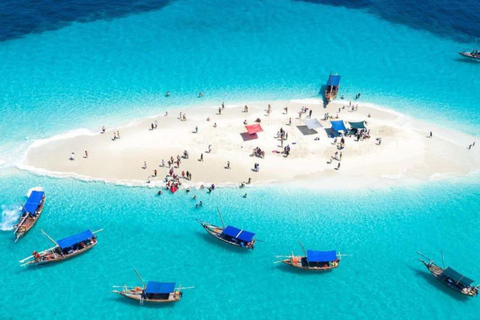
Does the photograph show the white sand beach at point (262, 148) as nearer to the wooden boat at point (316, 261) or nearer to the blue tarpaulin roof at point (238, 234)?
the blue tarpaulin roof at point (238, 234)

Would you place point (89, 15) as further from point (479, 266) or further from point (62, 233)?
point (479, 266)

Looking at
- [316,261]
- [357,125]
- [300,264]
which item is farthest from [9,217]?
[357,125]

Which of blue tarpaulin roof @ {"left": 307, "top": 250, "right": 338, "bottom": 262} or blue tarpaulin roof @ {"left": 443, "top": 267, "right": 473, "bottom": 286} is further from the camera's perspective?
blue tarpaulin roof @ {"left": 307, "top": 250, "right": 338, "bottom": 262}

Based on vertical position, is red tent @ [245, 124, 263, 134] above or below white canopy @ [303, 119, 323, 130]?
below

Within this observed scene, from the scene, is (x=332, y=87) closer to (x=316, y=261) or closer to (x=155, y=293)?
(x=316, y=261)

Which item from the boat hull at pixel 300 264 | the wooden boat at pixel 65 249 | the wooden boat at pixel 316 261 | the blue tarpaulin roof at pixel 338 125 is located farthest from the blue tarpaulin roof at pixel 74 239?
the blue tarpaulin roof at pixel 338 125

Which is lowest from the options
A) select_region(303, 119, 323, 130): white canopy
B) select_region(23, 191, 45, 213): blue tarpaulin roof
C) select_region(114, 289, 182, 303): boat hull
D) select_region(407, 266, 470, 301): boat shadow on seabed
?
select_region(114, 289, 182, 303): boat hull

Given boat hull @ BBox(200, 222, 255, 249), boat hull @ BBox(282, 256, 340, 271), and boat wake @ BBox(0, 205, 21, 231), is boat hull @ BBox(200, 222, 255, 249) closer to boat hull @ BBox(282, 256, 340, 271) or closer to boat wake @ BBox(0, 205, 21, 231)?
boat hull @ BBox(282, 256, 340, 271)

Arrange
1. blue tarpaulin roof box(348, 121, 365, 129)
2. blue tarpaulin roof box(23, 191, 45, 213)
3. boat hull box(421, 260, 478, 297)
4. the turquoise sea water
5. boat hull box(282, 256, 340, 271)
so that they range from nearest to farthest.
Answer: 1. the turquoise sea water
2. boat hull box(421, 260, 478, 297)
3. boat hull box(282, 256, 340, 271)
4. blue tarpaulin roof box(23, 191, 45, 213)
5. blue tarpaulin roof box(348, 121, 365, 129)

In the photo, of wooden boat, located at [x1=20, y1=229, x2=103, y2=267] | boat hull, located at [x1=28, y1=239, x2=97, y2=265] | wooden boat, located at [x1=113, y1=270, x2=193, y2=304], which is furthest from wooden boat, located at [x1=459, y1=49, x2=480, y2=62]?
boat hull, located at [x1=28, y1=239, x2=97, y2=265]
